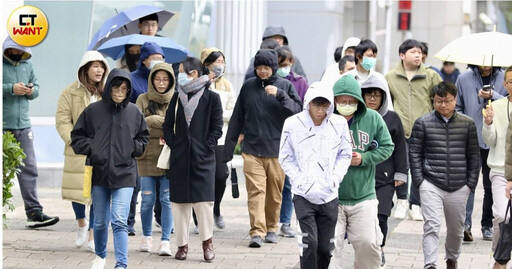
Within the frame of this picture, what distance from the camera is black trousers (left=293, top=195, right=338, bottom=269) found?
8344 millimetres

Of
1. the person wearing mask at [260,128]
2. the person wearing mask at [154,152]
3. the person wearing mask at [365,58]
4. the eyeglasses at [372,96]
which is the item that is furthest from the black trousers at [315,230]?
the person wearing mask at [365,58]

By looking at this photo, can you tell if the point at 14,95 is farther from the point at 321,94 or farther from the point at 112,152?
the point at 321,94

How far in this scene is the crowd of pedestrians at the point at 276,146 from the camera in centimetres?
848

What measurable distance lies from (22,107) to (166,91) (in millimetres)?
2028

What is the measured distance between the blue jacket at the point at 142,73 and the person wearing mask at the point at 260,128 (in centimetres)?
90

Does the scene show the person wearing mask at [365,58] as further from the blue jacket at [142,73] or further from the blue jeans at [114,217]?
the blue jeans at [114,217]

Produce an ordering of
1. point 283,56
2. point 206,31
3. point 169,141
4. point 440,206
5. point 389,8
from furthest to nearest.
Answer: point 389,8 → point 206,31 → point 283,56 → point 169,141 → point 440,206

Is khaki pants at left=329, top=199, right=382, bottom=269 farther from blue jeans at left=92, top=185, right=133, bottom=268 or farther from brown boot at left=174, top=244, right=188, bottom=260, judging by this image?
brown boot at left=174, top=244, right=188, bottom=260

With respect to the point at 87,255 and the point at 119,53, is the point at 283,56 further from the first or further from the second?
the point at 87,255

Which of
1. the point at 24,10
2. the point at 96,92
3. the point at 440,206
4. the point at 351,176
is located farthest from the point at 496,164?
the point at 24,10

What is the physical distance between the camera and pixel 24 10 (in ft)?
37.0

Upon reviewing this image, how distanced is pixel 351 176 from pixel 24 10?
4092mm

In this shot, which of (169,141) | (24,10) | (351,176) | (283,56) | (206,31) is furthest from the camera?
(206,31)

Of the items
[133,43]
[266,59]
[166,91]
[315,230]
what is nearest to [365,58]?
[266,59]
